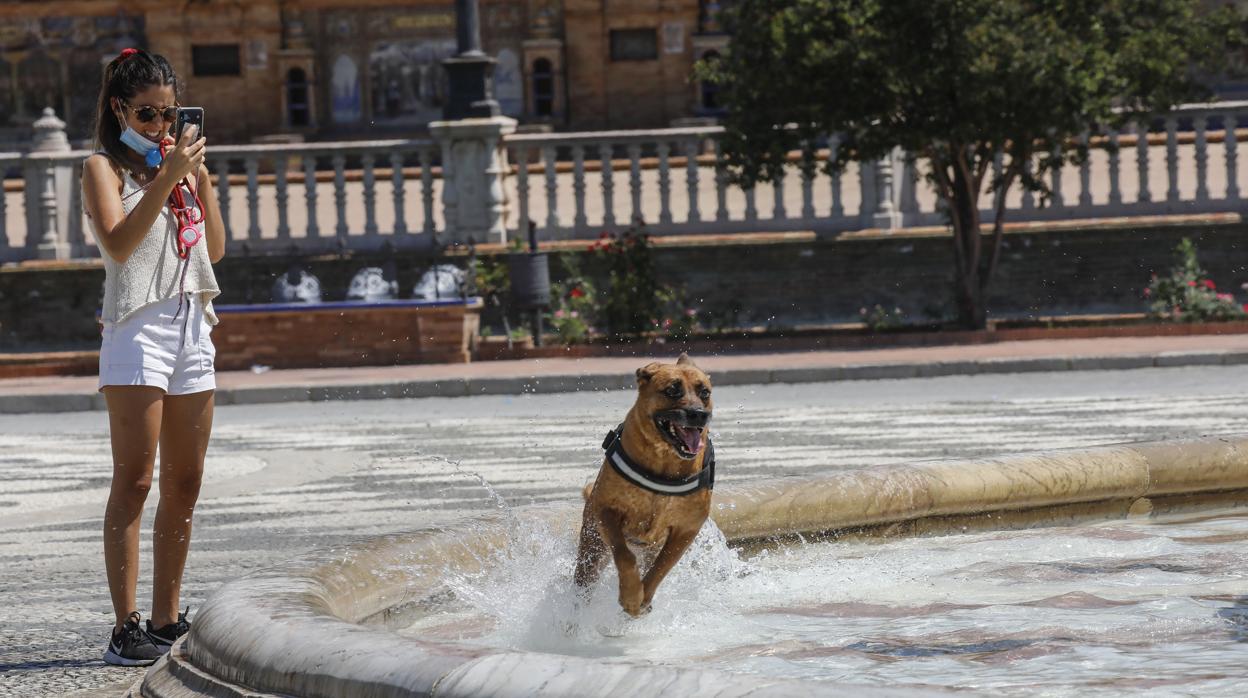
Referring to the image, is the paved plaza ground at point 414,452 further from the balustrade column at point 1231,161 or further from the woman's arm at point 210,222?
the balustrade column at point 1231,161

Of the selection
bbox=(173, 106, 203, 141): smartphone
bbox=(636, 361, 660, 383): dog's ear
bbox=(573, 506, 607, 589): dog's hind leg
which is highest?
bbox=(173, 106, 203, 141): smartphone

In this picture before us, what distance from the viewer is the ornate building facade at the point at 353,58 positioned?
Result: 47.3m

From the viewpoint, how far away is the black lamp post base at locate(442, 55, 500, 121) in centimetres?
2612

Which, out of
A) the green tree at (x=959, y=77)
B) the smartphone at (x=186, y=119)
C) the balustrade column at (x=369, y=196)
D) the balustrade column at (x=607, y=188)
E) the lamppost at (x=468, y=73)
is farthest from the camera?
the balustrade column at (x=369, y=196)

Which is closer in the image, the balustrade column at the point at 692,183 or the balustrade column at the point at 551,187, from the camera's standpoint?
the balustrade column at the point at 692,183

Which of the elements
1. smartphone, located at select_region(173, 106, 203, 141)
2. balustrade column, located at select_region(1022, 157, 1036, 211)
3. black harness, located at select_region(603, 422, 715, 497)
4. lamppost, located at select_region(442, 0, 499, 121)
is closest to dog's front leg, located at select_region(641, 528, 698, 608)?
black harness, located at select_region(603, 422, 715, 497)

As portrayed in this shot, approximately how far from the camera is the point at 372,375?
20.6 metres

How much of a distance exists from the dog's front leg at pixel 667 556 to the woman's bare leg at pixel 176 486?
1436 millimetres

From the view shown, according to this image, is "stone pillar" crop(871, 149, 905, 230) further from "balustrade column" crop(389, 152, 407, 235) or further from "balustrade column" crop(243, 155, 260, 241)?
"balustrade column" crop(243, 155, 260, 241)

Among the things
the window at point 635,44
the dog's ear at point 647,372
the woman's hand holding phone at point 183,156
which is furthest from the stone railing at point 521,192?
the window at point 635,44

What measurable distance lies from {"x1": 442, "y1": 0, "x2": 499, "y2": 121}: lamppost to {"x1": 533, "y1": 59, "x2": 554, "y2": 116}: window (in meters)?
20.5

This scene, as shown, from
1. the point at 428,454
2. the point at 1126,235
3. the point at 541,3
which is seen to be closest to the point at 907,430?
the point at 428,454

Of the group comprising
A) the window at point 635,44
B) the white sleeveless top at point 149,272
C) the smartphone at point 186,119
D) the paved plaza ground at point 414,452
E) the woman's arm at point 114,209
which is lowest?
the paved plaza ground at point 414,452

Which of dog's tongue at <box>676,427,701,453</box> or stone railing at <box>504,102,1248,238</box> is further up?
dog's tongue at <box>676,427,701,453</box>
